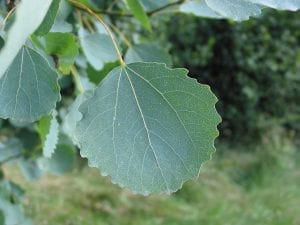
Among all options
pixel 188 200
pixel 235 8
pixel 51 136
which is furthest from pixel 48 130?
pixel 188 200

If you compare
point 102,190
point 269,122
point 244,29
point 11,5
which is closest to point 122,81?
point 11,5

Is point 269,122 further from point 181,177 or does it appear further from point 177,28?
point 181,177

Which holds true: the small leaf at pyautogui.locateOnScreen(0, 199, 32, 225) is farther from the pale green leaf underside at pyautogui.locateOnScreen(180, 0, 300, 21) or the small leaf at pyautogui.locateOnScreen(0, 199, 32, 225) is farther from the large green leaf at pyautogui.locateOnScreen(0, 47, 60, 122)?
the pale green leaf underside at pyautogui.locateOnScreen(180, 0, 300, 21)

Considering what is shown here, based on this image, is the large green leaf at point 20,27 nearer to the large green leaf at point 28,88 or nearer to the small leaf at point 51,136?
the large green leaf at point 28,88

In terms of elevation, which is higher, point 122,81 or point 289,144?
point 122,81

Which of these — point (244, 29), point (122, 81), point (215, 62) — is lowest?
point (215, 62)

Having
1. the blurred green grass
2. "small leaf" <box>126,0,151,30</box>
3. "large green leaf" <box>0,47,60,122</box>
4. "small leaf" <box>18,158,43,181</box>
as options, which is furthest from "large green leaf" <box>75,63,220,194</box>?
the blurred green grass

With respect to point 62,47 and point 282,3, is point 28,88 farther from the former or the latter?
point 282,3
